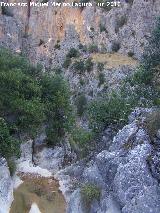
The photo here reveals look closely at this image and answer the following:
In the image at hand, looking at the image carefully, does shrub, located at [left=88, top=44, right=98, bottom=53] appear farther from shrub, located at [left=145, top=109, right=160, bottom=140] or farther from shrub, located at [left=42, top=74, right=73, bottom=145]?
shrub, located at [left=145, top=109, right=160, bottom=140]

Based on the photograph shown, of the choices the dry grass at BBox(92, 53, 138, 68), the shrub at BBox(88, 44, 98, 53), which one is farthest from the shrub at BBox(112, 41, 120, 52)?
the shrub at BBox(88, 44, 98, 53)

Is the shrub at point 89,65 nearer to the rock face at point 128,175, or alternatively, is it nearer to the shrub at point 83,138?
the shrub at point 83,138

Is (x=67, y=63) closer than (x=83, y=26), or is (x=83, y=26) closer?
(x=67, y=63)

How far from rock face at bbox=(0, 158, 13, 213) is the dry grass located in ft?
122

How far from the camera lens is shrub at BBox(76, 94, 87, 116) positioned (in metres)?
71.2

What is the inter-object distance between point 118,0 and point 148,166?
170 ft

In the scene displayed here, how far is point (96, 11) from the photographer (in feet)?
263

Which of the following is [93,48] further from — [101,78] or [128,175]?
[128,175]

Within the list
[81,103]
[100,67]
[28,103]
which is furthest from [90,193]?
[100,67]

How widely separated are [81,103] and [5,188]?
3634 centimetres

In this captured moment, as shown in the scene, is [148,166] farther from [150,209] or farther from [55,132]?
[55,132]

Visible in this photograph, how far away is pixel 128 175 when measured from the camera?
3008cm

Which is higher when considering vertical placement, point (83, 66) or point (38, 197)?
point (38, 197)

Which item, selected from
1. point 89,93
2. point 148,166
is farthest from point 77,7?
point 148,166
